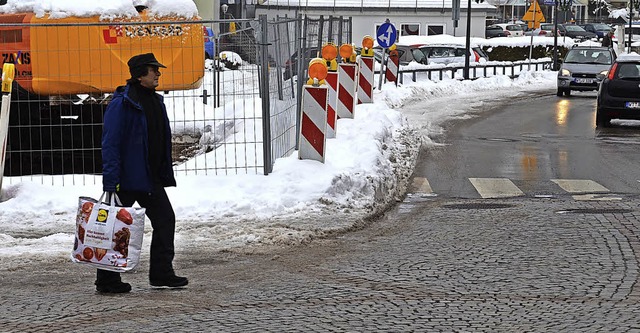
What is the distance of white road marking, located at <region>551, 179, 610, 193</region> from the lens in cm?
1392

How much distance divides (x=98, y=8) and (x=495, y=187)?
816 centimetres

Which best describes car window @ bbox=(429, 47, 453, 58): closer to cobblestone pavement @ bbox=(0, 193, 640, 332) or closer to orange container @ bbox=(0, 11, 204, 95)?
orange container @ bbox=(0, 11, 204, 95)

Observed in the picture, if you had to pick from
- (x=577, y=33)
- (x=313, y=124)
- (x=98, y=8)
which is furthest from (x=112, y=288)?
(x=577, y=33)

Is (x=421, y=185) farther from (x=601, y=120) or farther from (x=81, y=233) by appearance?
(x=601, y=120)

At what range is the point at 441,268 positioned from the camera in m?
8.82

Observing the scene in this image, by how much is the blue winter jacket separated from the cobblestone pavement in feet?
2.61

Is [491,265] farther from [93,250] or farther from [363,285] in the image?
[93,250]

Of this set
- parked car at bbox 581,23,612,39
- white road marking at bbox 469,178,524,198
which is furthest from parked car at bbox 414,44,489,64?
parked car at bbox 581,23,612,39

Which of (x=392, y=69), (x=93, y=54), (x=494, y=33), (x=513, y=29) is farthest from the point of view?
(x=513, y=29)

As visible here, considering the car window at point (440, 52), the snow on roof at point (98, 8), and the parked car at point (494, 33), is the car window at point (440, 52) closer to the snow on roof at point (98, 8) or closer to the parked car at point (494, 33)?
the snow on roof at point (98, 8)

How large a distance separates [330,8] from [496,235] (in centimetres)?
5102

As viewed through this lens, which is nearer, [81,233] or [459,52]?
[81,233]

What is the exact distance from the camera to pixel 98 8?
19.2 metres

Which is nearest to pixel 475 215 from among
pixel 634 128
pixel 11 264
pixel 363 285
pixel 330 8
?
pixel 363 285
